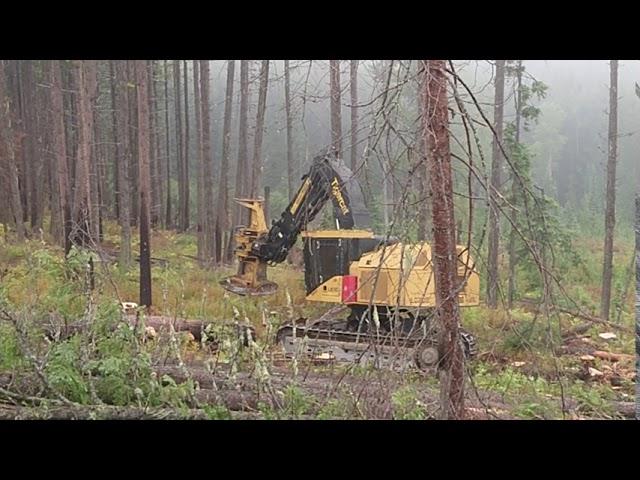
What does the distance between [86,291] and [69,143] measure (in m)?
2.94

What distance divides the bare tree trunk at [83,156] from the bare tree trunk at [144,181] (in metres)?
0.41

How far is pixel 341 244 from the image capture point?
15.1 ft

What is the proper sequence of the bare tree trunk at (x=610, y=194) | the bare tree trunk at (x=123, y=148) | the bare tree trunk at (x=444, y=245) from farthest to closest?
the bare tree trunk at (x=610, y=194), the bare tree trunk at (x=123, y=148), the bare tree trunk at (x=444, y=245)

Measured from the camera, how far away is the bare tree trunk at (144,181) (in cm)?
470

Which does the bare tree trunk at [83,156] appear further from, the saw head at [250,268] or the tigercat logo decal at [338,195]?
the tigercat logo decal at [338,195]

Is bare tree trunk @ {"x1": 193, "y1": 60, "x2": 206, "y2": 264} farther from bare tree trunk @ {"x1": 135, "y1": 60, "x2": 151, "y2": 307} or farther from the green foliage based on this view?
the green foliage

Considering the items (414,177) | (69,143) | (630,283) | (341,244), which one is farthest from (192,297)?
(630,283)

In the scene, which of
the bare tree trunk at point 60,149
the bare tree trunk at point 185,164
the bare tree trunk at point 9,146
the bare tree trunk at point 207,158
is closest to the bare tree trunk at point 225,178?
the bare tree trunk at point 207,158

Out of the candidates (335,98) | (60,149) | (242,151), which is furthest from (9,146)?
(335,98)

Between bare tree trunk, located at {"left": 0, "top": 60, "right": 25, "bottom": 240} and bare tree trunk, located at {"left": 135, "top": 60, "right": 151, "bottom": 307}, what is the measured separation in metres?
1.13

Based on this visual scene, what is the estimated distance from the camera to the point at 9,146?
618cm

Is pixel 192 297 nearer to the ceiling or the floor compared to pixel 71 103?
nearer to the floor

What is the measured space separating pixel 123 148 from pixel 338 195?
244 cm
